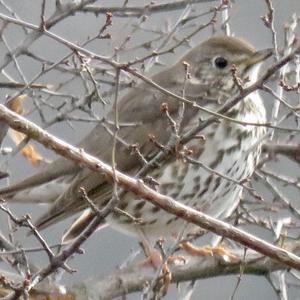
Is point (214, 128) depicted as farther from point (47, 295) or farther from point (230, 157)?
point (47, 295)

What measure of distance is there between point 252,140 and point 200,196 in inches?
17.5

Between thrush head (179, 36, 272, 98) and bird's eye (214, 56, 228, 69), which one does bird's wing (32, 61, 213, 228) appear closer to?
thrush head (179, 36, 272, 98)

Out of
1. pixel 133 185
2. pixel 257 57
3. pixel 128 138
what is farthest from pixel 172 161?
pixel 133 185

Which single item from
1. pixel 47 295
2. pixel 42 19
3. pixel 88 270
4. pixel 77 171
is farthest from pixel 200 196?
pixel 88 270

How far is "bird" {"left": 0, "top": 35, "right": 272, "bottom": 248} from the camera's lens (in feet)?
20.8

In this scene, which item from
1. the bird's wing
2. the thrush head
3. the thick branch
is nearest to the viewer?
the thick branch

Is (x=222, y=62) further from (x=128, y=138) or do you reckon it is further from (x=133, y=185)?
(x=133, y=185)

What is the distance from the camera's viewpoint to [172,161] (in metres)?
6.40

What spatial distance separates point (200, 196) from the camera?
6426 mm

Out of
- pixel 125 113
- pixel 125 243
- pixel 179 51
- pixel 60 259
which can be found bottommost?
pixel 60 259

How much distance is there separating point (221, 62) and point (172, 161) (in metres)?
0.81

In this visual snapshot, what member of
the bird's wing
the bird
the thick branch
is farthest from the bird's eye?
the thick branch

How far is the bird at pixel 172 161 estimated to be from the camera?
6.33 meters

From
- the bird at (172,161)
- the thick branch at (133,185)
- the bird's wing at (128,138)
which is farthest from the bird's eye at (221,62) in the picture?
the thick branch at (133,185)
